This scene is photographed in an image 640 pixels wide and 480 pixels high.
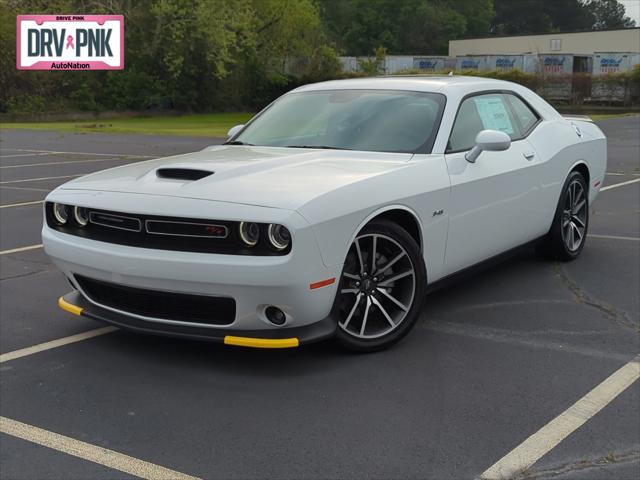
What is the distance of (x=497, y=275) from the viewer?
6082 millimetres

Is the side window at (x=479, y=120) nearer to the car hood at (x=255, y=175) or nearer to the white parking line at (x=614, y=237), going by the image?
the car hood at (x=255, y=175)

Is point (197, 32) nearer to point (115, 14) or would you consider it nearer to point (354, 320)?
point (115, 14)

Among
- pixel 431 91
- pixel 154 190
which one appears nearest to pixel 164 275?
pixel 154 190

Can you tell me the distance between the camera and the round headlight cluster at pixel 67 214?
14.0 ft

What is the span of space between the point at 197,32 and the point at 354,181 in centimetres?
4434

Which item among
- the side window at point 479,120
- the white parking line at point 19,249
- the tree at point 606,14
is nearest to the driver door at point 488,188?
the side window at point 479,120

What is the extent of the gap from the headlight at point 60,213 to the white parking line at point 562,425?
270cm

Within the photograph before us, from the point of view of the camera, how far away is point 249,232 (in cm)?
375

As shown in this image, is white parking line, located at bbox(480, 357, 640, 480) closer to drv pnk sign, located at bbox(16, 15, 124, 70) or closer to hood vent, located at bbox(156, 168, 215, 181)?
hood vent, located at bbox(156, 168, 215, 181)

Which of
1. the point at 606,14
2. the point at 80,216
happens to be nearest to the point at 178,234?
the point at 80,216

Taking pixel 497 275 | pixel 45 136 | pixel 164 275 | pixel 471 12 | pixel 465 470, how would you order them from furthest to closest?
pixel 471 12 → pixel 45 136 → pixel 497 275 → pixel 164 275 → pixel 465 470

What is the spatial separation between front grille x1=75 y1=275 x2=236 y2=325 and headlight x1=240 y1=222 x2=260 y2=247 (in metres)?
0.30

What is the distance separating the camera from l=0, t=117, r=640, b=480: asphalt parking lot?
3.10 metres

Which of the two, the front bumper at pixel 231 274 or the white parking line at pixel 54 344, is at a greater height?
the front bumper at pixel 231 274
